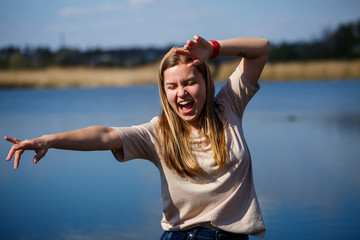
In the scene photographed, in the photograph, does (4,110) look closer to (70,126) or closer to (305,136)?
(70,126)

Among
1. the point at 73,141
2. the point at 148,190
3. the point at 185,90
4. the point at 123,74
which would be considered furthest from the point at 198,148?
the point at 123,74

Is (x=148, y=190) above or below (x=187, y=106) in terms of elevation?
below

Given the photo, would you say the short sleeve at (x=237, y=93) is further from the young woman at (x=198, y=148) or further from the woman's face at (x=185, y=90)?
the woman's face at (x=185, y=90)

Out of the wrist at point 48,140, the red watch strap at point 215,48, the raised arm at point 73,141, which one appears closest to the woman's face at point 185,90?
the red watch strap at point 215,48

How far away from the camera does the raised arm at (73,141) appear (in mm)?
1516

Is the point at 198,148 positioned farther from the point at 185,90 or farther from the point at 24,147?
the point at 24,147

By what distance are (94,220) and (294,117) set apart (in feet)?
20.9

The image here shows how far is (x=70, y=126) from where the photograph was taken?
8047 mm

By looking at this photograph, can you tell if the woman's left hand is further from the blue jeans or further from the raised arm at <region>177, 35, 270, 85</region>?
the blue jeans

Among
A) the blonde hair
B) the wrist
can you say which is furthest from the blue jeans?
the wrist

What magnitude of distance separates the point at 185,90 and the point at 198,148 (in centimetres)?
23

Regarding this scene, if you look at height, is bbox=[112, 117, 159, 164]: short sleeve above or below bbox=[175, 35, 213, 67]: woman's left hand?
below

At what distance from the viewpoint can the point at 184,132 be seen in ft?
6.22

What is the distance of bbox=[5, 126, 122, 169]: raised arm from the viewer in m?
1.52
